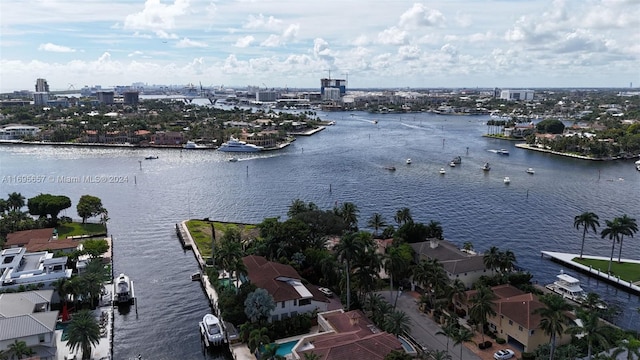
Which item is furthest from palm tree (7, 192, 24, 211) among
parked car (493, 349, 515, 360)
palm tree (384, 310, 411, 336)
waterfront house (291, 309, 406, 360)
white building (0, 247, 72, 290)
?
parked car (493, 349, 515, 360)

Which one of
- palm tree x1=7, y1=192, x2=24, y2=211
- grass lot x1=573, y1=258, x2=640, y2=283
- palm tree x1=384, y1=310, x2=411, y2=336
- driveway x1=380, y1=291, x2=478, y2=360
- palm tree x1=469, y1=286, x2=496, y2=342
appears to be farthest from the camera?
palm tree x1=7, y1=192, x2=24, y2=211

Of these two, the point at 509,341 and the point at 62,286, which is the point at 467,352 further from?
the point at 62,286

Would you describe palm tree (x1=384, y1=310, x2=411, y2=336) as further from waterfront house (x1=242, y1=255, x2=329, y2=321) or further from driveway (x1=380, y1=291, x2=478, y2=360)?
waterfront house (x1=242, y1=255, x2=329, y2=321)

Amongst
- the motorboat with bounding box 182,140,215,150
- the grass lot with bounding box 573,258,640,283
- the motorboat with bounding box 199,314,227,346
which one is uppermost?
the motorboat with bounding box 182,140,215,150

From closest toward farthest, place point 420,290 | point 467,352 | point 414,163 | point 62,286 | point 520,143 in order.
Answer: point 467,352 → point 62,286 → point 420,290 → point 414,163 → point 520,143

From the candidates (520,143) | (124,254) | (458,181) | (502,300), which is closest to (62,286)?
(124,254)

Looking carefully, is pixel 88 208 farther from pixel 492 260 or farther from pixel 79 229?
pixel 492 260

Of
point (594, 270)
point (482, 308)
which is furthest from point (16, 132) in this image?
point (594, 270)

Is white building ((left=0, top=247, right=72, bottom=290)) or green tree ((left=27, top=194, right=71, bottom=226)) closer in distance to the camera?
white building ((left=0, top=247, right=72, bottom=290))
